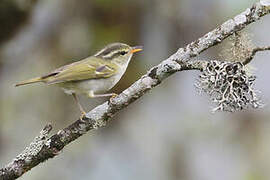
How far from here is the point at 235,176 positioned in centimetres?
726

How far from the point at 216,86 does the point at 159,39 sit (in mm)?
3891

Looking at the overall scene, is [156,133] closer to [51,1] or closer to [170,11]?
[170,11]

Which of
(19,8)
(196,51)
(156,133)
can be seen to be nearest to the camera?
(196,51)

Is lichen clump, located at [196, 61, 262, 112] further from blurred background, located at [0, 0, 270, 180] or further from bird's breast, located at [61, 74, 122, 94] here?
blurred background, located at [0, 0, 270, 180]

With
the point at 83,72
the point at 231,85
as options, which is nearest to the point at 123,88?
the point at 83,72

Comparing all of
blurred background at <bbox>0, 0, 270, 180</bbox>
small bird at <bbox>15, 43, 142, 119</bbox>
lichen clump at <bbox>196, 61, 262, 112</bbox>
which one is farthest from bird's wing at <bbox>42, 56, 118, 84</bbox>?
blurred background at <bbox>0, 0, 270, 180</bbox>

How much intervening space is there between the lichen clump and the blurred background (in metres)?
3.32

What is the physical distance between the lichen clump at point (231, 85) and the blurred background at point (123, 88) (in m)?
3.32

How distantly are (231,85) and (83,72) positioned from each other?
1416mm

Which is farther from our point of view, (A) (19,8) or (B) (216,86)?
(A) (19,8)

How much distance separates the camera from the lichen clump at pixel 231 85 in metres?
2.95

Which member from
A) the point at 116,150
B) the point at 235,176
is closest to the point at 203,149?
the point at 235,176

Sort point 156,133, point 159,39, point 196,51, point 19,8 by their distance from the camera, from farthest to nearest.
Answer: point 156,133
point 159,39
point 19,8
point 196,51

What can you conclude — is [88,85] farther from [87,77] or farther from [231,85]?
[231,85]
